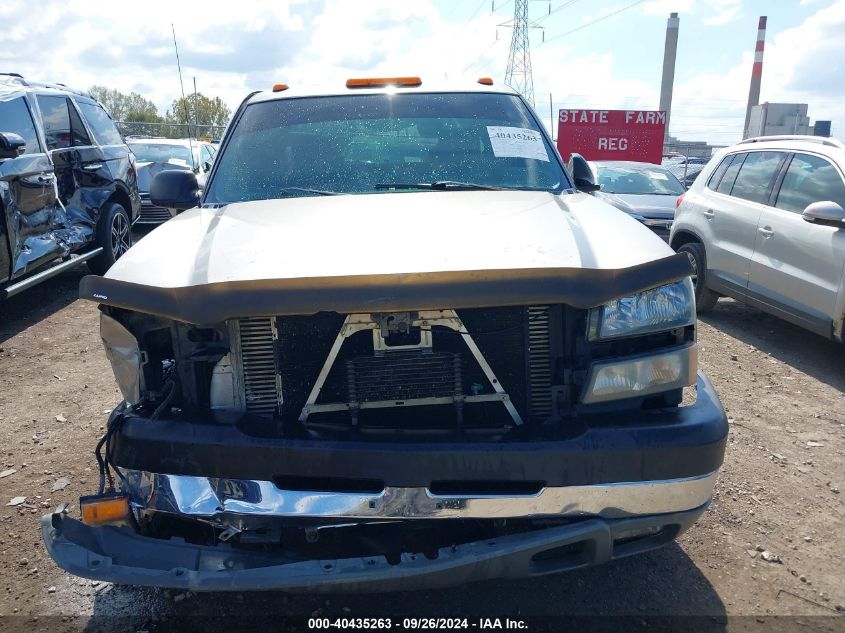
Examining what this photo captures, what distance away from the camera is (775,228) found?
19.0ft

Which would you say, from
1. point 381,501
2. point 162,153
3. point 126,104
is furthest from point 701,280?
point 126,104

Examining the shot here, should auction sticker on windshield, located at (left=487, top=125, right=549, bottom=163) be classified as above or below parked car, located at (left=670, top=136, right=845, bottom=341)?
above

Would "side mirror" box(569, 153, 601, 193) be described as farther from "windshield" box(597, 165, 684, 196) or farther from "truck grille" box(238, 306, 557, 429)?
"windshield" box(597, 165, 684, 196)

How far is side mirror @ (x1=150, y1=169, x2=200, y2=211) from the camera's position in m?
3.62

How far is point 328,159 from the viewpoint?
3441 millimetres

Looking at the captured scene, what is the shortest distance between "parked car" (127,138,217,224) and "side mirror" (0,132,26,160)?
17.6ft

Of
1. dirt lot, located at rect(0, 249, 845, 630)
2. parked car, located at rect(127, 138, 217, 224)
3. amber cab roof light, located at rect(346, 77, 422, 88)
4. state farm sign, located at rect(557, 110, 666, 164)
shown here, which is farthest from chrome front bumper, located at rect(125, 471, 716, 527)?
state farm sign, located at rect(557, 110, 666, 164)

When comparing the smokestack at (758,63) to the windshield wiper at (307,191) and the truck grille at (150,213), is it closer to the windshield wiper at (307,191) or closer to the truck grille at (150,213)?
the truck grille at (150,213)

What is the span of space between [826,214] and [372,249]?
13.7 ft

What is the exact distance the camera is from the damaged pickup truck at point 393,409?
2.07 metres

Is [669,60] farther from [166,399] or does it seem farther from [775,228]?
[166,399]

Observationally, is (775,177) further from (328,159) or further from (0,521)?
(0,521)

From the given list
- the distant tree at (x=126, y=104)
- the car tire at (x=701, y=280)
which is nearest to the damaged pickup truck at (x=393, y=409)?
the car tire at (x=701, y=280)

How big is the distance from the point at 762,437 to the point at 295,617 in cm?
299
